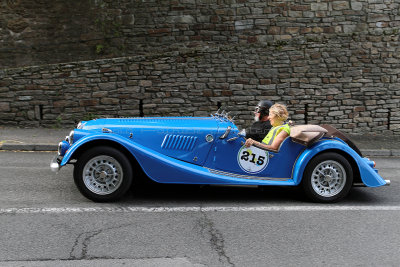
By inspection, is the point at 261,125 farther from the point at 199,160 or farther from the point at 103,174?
the point at 103,174

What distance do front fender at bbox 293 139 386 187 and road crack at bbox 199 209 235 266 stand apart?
4.28 feet

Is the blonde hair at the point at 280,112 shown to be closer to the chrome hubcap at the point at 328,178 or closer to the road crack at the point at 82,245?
the chrome hubcap at the point at 328,178

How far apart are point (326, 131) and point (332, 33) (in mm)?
8656

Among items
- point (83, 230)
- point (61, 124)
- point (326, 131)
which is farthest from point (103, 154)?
point (61, 124)

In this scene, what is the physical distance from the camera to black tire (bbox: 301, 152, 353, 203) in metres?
5.20

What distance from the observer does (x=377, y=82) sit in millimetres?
12930

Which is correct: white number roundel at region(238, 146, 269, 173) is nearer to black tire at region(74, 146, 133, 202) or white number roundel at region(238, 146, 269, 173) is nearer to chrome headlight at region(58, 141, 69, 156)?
black tire at region(74, 146, 133, 202)

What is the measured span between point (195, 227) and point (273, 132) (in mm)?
1706

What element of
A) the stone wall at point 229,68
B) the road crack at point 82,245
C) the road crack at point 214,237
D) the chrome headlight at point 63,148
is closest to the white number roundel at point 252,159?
the road crack at point 214,237

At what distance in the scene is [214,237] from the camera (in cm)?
413

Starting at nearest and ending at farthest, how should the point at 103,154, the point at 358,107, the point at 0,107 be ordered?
the point at 103,154 → the point at 0,107 → the point at 358,107

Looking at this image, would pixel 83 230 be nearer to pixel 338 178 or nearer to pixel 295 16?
pixel 338 178

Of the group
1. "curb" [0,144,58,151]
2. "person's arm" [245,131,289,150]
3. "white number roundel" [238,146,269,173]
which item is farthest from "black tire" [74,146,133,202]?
"curb" [0,144,58,151]

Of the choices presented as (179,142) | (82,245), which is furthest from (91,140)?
(82,245)
